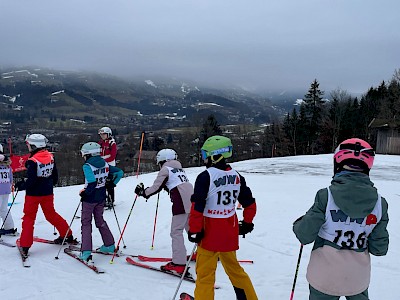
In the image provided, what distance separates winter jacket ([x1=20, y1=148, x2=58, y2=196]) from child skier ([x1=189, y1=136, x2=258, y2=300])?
11.3ft

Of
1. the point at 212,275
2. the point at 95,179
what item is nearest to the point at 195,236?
the point at 212,275

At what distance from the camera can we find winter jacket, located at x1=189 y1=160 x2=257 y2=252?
12.5 ft

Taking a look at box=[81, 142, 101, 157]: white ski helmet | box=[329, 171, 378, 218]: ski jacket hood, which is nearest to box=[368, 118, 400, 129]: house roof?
box=[81, 142, 101, 157]: white ski helmet

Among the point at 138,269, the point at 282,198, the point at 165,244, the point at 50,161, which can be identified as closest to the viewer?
the point at 138,269

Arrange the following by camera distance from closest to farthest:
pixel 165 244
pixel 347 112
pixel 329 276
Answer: pixel 329 276
pixel 165 244
pixel 347 112

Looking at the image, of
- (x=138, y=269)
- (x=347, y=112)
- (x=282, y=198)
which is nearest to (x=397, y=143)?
(x=347, y=112)

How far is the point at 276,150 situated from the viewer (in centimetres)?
5509

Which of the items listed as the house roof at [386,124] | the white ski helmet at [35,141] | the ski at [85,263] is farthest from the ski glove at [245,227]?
the house roof at [386,124]

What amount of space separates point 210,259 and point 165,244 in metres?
3.24

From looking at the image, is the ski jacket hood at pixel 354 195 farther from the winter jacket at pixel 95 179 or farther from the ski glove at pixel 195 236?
the winter jacket at pixel 95 179

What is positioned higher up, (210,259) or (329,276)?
(329,276)

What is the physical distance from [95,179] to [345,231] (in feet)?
13.1

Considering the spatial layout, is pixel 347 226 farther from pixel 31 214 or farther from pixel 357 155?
pixel 31 214

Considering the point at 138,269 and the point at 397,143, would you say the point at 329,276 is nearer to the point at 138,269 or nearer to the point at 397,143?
the point at 138,269
